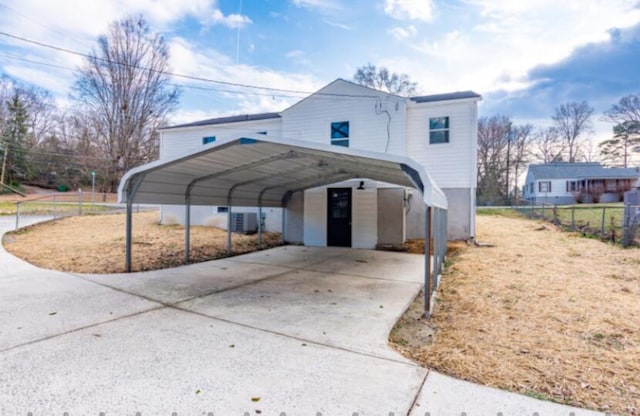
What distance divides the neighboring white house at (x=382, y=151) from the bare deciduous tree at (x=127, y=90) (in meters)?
21.3

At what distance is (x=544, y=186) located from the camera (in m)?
32.4

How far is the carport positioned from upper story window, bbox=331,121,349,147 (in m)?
1.84

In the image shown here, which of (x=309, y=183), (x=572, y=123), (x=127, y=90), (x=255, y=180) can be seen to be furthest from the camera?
(x=572, y=123)

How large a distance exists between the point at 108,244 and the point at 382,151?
8.28 meters

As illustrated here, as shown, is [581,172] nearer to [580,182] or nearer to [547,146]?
[580,182]

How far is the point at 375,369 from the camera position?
2.82 metres

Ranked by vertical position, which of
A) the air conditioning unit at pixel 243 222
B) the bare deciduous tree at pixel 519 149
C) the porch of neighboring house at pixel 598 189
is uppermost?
the bare deciduous tree at pixel 519 149

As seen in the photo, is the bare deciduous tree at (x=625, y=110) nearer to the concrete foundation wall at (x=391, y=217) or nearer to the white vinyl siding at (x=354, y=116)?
the white vinyl siding at (x=354, y=116)

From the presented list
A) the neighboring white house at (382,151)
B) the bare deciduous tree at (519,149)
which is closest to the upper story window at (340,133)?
the neighboring white house at (382,151)

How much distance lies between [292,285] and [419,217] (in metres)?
6.40

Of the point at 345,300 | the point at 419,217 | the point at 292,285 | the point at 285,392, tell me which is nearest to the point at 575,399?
the point at 285,392

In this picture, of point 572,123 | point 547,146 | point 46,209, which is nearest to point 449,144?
point 46,209

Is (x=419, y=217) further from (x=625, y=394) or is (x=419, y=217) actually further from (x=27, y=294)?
(x=27, y=294)

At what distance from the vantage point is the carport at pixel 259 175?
4400mm
